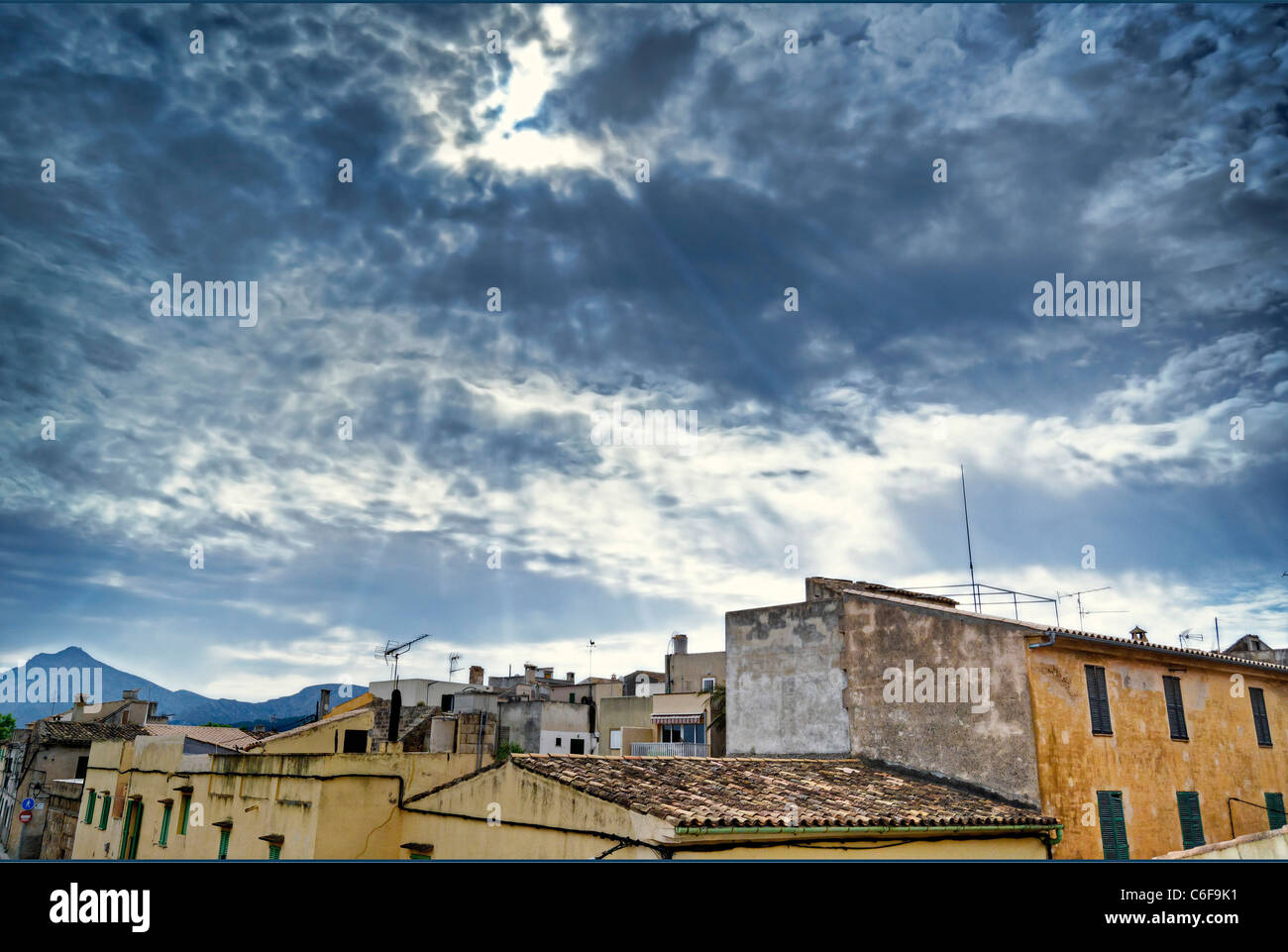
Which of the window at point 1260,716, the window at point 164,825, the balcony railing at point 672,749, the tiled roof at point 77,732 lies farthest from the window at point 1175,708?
the tiled roof at point 77,732

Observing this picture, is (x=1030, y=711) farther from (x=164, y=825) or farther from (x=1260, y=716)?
(x=164, y=825)

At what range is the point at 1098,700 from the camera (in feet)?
58.2

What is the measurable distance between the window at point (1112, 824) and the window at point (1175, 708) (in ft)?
9.51

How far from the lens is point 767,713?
70.4ft

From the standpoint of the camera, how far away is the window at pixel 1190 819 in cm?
1852

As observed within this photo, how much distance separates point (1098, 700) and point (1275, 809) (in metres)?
7.79

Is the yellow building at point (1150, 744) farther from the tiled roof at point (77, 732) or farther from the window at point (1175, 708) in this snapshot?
the tiled roof at point (77, 732)

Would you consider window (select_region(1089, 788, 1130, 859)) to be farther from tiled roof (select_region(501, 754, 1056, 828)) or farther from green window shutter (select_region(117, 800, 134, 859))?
green window shutter (select_region(117, 800, 134, 859))

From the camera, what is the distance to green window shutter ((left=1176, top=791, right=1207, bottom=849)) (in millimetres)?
18516

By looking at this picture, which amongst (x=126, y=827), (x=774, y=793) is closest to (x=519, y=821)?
(x=774, y=793)

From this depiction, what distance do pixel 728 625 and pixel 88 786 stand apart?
72.3 ft
